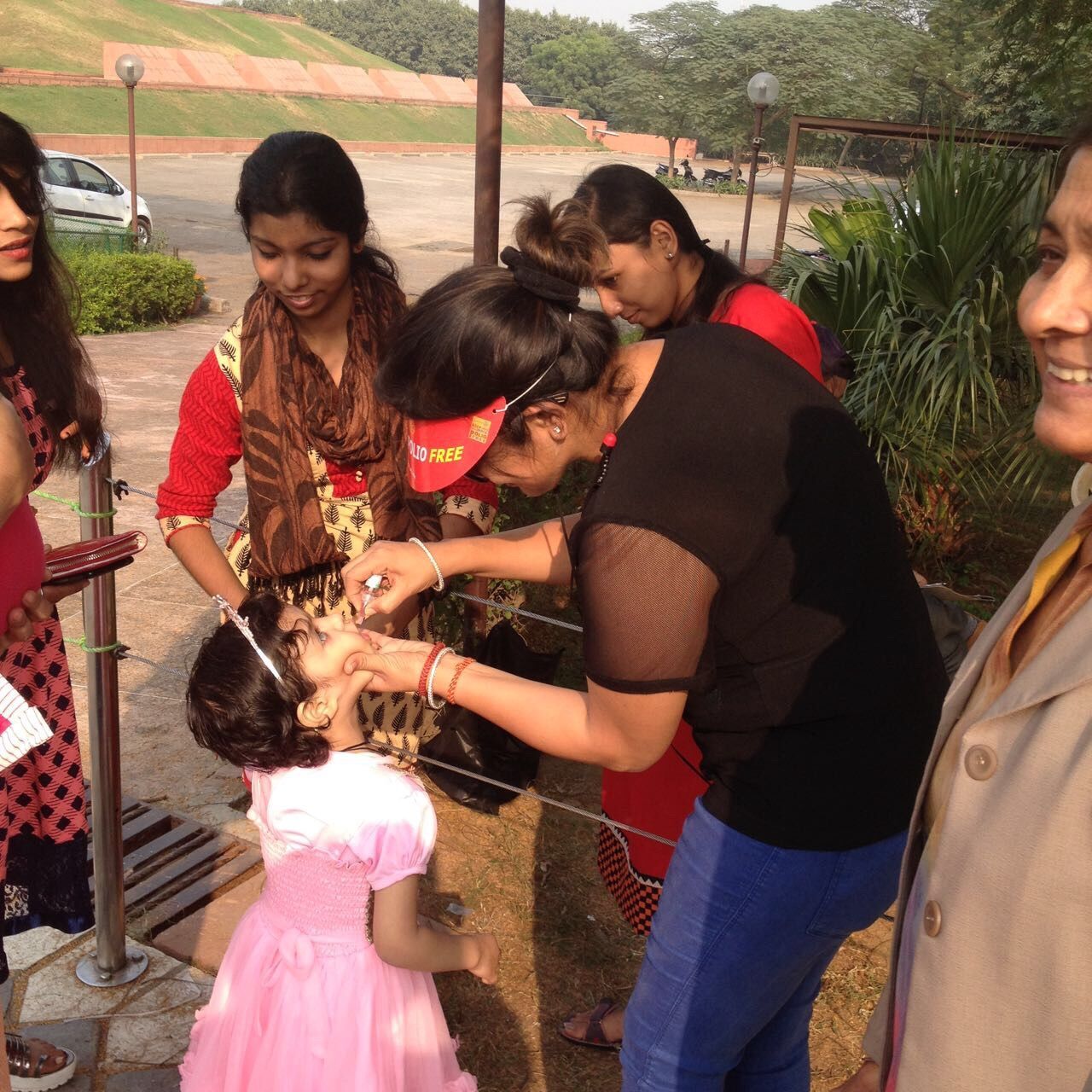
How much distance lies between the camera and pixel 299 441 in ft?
8.92

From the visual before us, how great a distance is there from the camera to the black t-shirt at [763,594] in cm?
158

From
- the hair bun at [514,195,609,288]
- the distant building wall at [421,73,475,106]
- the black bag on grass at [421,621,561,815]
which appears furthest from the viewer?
the distant building wall at [421,73,475,106]

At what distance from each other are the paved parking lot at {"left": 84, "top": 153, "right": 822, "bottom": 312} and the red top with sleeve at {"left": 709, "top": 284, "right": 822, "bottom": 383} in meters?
9.19

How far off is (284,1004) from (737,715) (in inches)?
39.9

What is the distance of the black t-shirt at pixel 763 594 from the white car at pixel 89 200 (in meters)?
16.2

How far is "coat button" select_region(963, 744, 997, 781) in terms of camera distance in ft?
3.88

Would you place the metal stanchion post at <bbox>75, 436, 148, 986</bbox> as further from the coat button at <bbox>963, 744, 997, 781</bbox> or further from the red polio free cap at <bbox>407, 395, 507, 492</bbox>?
the coat button at <bbox>963, 744, 997, 781</bbox>

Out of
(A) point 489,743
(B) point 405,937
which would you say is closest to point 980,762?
(B) point 405,937

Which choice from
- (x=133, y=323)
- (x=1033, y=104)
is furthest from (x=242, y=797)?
(x=1033, y=104)

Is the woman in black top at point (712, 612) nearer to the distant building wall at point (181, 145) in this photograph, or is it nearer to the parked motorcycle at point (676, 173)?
the distant building wall at point (181, 145)

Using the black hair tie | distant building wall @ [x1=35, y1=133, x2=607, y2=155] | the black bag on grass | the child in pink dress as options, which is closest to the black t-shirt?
the black hair tie

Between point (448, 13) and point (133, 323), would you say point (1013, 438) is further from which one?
point (448, 13)

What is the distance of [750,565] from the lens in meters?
1.63

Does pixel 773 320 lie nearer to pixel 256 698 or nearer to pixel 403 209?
pixel 256 698
